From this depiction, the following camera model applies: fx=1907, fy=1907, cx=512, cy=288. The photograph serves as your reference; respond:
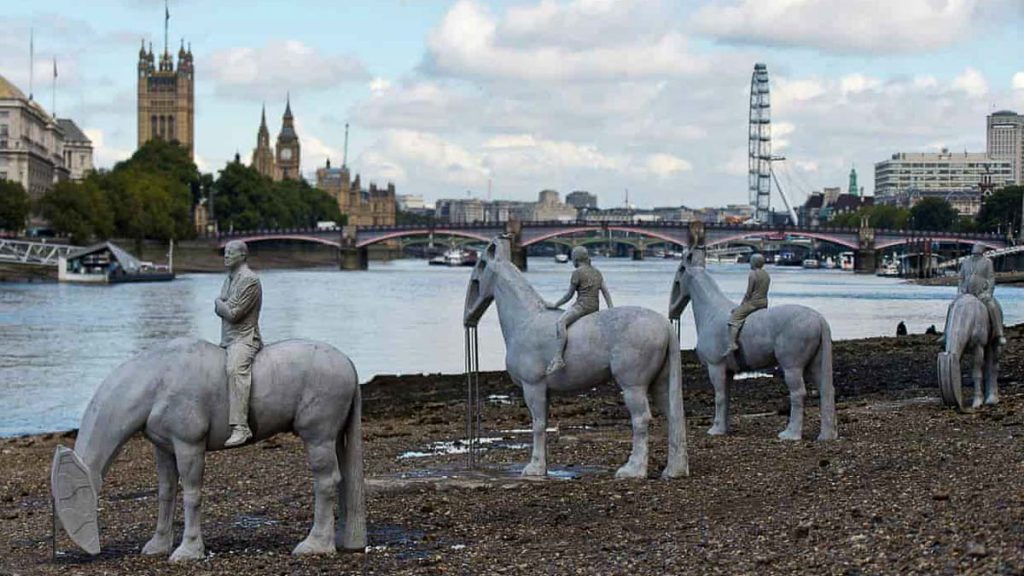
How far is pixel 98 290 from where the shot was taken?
9944cm

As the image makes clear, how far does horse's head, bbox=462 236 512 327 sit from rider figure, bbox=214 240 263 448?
4406 mm

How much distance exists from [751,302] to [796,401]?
1298 millimetres

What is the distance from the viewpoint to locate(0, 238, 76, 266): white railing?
4564 inches

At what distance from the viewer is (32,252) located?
119562mm

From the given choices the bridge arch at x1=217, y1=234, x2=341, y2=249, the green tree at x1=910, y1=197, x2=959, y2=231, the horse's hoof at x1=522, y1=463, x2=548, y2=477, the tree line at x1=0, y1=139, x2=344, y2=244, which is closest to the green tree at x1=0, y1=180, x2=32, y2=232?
the tree line at x1=0, y1=139, x2=344, y2=244

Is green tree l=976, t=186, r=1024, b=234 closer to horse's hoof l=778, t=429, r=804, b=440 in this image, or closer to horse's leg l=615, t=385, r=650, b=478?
horse's hoof l=778, t=429, r=804, b=440

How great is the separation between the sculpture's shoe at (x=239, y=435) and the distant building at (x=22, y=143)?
150 meters

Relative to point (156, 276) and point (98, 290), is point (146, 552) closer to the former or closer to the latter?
point (98, 290)

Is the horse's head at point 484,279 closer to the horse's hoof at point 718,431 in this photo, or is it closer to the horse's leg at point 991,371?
the horse's hoof at point 718,431

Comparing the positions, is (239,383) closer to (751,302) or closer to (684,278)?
(751,302)

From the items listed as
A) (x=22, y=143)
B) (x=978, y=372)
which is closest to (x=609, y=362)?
(x=978, y=372)

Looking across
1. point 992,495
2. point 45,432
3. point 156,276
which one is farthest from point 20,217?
point 992,495

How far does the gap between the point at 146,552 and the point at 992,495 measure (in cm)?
631

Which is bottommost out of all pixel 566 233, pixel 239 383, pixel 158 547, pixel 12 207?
pixel 158 547
